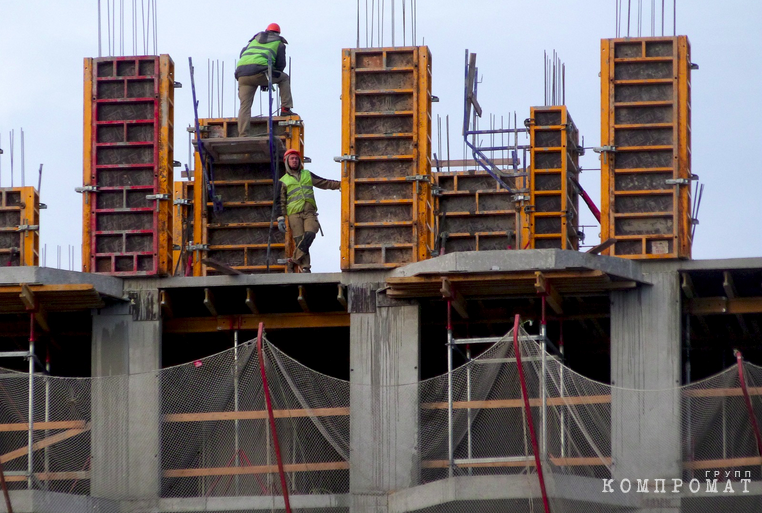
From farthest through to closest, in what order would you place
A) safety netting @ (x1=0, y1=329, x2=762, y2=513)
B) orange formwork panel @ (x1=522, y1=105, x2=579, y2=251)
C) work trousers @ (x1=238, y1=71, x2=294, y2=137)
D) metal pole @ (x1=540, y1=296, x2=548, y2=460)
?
work trousers @ (x1=238, y1=71, x2=294, y2=137)
orange formwork panel @ (x1=522, y1=105, x2=579, y2=251)
safety netting @ (x1=0, y1=329, x2=762, y2=513)
metal pole @ (x1=540, y1=296, x2=548, y2=460)

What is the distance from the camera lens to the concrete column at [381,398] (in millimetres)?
30516

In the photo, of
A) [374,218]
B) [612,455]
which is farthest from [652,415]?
[374,218]

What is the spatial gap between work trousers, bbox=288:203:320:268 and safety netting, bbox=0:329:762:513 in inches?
130

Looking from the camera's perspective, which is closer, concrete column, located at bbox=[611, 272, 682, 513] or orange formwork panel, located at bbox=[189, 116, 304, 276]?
concrete column, located at bbox=[611, 272, 682, 513]

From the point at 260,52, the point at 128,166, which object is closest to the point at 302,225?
the point at 128,166

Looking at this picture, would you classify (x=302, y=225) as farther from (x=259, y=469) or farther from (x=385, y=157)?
(x=259, y=469)

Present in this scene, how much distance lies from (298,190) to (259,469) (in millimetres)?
5754

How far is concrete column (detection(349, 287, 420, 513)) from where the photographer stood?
30.5 metres

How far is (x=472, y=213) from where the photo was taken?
35.0 metres

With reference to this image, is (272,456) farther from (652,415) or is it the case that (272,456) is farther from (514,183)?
(514,183)

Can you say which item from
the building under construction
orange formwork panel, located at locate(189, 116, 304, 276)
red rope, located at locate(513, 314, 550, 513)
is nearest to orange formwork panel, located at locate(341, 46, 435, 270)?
the building under construction

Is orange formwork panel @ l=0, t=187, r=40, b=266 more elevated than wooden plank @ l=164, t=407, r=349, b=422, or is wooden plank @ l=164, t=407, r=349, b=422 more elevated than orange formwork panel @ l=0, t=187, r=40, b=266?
orange formwork panel @ l=0, t=187, r=40, b=266

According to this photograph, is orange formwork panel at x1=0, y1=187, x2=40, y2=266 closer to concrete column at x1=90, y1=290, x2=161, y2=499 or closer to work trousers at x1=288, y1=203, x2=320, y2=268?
concrete column at x1=90, y1=290, x2=161, y2=499

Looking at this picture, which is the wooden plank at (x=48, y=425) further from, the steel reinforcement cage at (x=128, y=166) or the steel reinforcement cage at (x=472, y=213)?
the steel reinforcement cage at (x=472, y=213)
